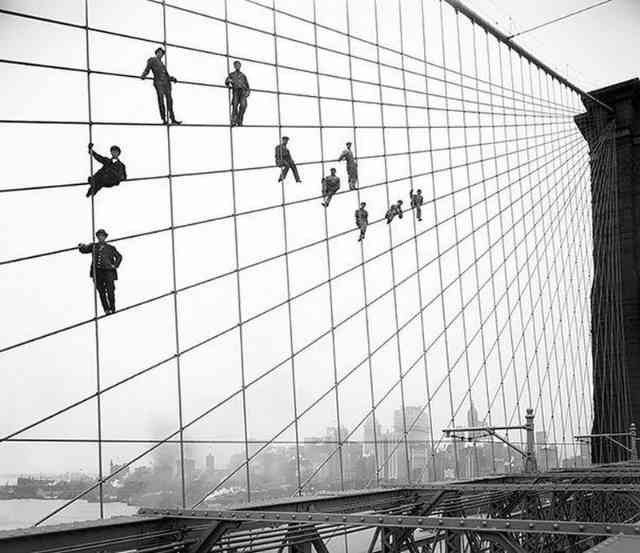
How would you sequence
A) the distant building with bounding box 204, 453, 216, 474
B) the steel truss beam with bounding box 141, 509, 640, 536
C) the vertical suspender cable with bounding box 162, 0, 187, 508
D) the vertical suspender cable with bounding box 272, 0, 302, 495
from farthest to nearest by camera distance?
the vertical suspender cable with bounding box 272, 0, 302, 495 < the distant building with bounding box 204, 453, 216, 474 < the vertical suspender cable with bounding box 162, 0, 187, 508 < the steel truss beam with bounding box 141, 509, 640, 536

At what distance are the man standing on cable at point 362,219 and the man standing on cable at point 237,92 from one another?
10.9 feet

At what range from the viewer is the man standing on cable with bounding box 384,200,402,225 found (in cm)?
1398

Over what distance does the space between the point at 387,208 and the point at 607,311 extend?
32.0ft

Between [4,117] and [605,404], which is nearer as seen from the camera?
[4,117]

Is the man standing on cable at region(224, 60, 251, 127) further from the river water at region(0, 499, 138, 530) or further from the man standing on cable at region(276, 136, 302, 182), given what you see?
the river water at region(0, 499, 138, 530)

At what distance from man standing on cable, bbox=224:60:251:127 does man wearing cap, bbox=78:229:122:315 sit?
2883mm

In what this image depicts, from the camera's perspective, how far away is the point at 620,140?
72.4 feet

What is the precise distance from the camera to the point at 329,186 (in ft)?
39.4

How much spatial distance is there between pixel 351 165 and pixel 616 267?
12.0 m

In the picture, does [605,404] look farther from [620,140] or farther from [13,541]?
[13,541]

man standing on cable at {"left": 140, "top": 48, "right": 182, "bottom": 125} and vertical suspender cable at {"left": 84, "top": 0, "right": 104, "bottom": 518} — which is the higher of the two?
man standing on cable at {"left": 140, "top": 48, "right": 182, "bottom": 125}

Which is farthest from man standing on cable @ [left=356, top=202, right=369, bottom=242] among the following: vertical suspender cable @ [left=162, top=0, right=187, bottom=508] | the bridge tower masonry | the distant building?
the bridge tower masonry

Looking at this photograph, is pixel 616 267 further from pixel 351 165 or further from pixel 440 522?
pixel 440 522

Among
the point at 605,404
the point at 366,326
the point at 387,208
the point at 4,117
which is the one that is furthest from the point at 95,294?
the point at 605,404
